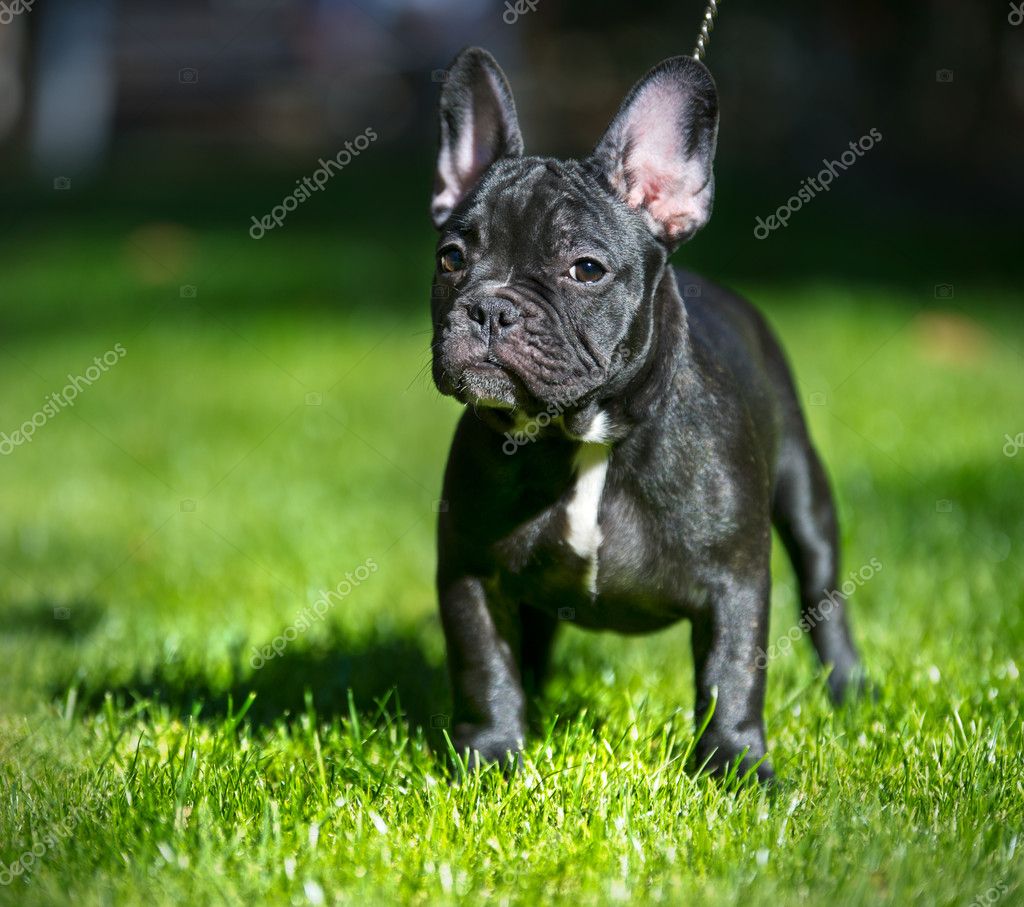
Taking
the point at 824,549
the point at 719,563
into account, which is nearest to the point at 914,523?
the point at 824,549

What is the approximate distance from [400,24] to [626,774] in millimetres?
25433

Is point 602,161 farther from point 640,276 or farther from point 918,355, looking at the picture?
point 918,355

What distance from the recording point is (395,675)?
15.5ft

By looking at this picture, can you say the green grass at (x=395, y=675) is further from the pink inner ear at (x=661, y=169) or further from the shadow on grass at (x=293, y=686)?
the pink inner ear at (x=661, y=169)

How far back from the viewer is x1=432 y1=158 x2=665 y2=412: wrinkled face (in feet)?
11.4

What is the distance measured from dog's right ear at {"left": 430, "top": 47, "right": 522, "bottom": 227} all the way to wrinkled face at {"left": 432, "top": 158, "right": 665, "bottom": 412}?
0.83 ft

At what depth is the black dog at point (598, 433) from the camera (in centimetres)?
353

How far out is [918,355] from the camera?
9695 mm
